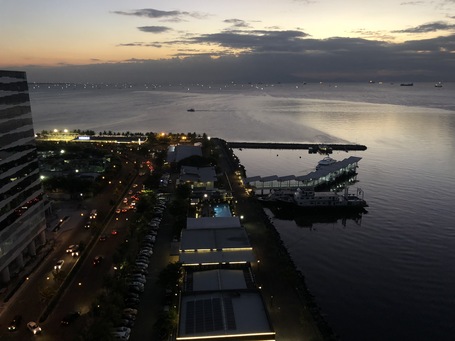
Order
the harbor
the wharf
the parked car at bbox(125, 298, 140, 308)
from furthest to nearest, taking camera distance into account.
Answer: the wharf
the harbor
the parked car at bbox(125, 298, 140, 308)

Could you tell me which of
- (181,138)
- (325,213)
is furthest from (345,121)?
(325,213)

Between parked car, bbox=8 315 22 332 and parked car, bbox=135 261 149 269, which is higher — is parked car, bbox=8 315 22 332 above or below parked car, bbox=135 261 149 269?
below

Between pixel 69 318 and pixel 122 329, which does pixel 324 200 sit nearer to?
pixel 122 329

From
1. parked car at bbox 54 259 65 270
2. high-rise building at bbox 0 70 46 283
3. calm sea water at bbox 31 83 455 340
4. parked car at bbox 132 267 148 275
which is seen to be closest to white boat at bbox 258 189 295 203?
calm sea water at bbox 31 83 455 340

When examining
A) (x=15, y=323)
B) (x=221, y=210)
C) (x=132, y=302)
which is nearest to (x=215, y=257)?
(x=132, y=302)

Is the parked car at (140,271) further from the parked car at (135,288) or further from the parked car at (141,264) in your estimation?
the parked car at (135,288)

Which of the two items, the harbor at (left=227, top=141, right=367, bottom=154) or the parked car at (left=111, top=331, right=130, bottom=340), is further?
the harbor at (left=227, top=141, right=367, bottom=154)

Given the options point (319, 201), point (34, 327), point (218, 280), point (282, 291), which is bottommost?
point (319, 201)

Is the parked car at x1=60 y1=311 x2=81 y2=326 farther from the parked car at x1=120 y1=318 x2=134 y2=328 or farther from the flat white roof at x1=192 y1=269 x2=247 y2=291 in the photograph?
the flat white roof at x1=192 y1=269 x2=247 y2=291
